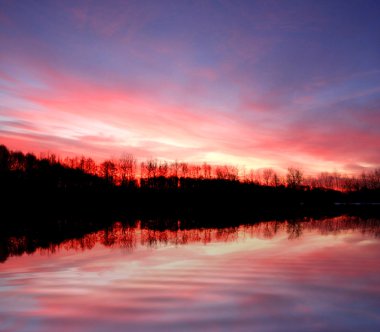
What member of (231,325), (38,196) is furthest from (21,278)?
(38,196)

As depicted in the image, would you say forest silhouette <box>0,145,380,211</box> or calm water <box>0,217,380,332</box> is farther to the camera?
forest silhouette <box>0,145,380,211</box>

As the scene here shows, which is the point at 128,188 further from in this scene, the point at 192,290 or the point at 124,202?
the point at 192,290

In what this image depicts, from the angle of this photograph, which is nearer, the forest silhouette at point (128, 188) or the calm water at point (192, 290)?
the calm water at point (192, 290)

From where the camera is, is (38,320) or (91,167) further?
(91,167)

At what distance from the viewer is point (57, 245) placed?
16000mm

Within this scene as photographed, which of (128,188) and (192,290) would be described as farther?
(128,188)

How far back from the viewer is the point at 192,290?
7891mm

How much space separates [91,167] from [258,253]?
97.8 meters

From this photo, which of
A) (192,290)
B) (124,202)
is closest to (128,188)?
(124,202)

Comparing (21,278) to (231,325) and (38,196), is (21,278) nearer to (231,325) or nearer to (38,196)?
(231,325)

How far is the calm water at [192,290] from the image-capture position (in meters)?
5.91

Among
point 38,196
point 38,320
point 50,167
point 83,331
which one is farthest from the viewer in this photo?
point 50,167

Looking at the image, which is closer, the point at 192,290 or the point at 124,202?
the point at 192,290

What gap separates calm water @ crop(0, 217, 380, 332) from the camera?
5906mm
